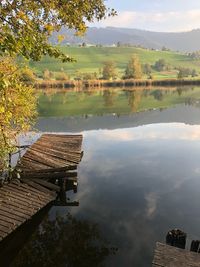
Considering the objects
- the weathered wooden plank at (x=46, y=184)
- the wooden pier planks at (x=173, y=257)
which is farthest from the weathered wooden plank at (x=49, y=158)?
the wooden pier planks at (x=173, y=257)

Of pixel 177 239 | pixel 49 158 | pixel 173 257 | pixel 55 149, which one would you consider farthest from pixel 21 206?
pixel 55 149

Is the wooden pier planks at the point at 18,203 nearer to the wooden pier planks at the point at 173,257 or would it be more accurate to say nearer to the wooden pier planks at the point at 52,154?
the wooden pier planks at the point at 52,154

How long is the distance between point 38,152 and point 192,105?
2470 inches

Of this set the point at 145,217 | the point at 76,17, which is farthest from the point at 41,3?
the point at 145,217

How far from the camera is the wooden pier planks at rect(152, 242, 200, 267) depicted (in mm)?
13656

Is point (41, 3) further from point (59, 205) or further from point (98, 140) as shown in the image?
point (98, 140)

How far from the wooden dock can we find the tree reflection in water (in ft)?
4.57

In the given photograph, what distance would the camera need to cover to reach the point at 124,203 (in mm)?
25406

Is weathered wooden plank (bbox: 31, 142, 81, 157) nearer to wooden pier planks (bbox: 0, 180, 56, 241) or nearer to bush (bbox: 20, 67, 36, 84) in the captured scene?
bush (bbox: 20, 67, 36, 84)

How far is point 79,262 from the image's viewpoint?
17766 millimetres

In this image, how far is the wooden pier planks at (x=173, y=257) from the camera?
13.7 metres

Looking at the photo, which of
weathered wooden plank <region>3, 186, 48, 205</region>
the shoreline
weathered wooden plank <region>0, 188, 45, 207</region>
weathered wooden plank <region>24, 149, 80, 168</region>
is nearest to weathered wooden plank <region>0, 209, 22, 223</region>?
weathered wooden plank <region>0, 188, 45, 207</region>

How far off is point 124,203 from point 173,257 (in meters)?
11.4

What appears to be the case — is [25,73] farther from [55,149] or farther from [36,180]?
[36,180]
